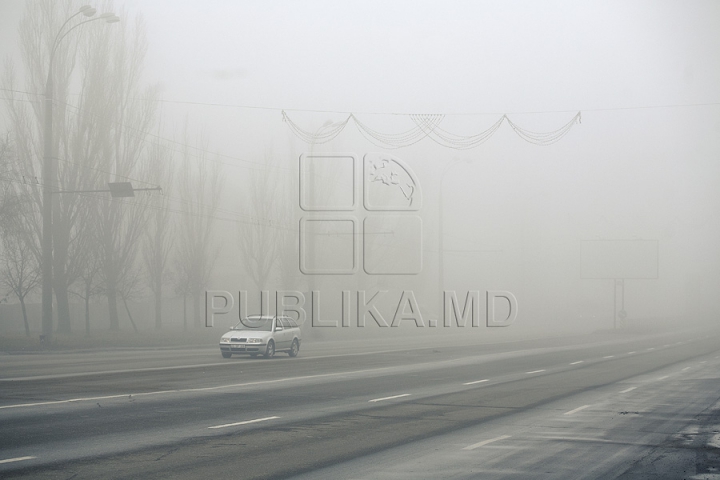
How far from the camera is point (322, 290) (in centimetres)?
5919

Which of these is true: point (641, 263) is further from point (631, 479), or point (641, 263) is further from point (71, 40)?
point (631, 479)

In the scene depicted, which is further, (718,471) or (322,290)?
(322,290)

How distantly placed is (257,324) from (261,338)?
47.2 inches

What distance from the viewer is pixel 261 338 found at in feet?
94.4

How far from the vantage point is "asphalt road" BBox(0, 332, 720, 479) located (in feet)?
29.0

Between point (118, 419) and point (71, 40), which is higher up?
point (71, 40)

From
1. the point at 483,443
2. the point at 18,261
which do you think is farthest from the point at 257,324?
the point at 483,443

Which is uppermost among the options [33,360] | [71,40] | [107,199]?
[71,40]

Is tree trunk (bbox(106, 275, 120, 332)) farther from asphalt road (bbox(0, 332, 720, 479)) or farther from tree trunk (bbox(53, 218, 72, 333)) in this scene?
asphalt road (bbox(0, 332, 720, 479))

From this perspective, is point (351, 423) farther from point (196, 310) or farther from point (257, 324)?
point (196, 310)

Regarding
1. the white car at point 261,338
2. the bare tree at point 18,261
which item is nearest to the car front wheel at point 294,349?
the white car at point 261,338

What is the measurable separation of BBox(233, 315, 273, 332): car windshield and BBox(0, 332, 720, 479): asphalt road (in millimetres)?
5844

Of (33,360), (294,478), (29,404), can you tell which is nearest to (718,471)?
(294,478)

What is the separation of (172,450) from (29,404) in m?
5.42
